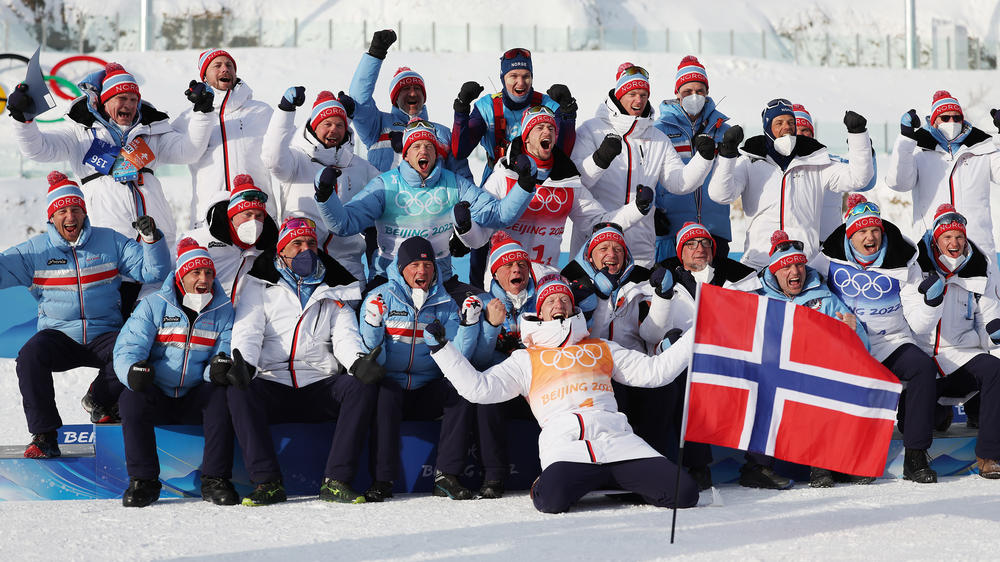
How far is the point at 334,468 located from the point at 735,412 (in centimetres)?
204

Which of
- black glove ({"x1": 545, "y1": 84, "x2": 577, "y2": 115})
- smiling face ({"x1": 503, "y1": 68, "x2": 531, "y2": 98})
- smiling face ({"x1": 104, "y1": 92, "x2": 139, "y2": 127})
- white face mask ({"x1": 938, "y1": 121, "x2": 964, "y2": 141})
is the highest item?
smiling face ({"x1": 503, "y1": 68, "x2": 531, "y2": 98})

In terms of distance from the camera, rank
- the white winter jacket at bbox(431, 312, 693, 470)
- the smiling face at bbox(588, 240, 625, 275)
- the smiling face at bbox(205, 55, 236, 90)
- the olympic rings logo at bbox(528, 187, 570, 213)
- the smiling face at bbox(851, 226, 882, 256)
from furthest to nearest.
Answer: the smiling face at bbox(205, 55, 236, 90) < the olympic rings logo at bbox(528, 187, 570, 213) < the smiling face at bbox(851, 226, 882, 256) < the smiling face at bbox(588, 240, 625, 275) < the white winter jacket at bbox(431, 312, 693, 470)

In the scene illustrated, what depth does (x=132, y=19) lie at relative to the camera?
31.8 m

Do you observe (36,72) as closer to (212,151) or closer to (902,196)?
(212,151)

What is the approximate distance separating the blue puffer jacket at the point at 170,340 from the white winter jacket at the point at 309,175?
1.20 metres

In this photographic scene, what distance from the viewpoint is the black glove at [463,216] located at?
6270 millimetres

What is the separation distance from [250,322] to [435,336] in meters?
1.08

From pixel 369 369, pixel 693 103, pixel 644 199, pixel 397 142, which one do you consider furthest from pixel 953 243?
pixel 369 369

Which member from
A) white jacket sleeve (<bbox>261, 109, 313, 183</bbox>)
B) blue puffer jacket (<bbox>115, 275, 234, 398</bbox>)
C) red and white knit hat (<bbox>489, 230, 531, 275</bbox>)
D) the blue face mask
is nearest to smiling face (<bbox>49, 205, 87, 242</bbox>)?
blue puffer jacket (<bbox>115, 275, 234, 398</bbox>)

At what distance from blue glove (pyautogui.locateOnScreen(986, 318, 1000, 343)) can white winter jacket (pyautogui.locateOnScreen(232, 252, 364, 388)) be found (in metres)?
3.69

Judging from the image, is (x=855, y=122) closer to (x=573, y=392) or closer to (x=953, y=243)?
(x=953, y=243)

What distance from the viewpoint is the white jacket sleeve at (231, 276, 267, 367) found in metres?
5.77

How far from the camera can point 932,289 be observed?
6.34 metres

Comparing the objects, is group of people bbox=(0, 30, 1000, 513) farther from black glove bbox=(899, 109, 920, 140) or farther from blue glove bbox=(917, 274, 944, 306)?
black glove bbox=(899, 109, 920, 140)
